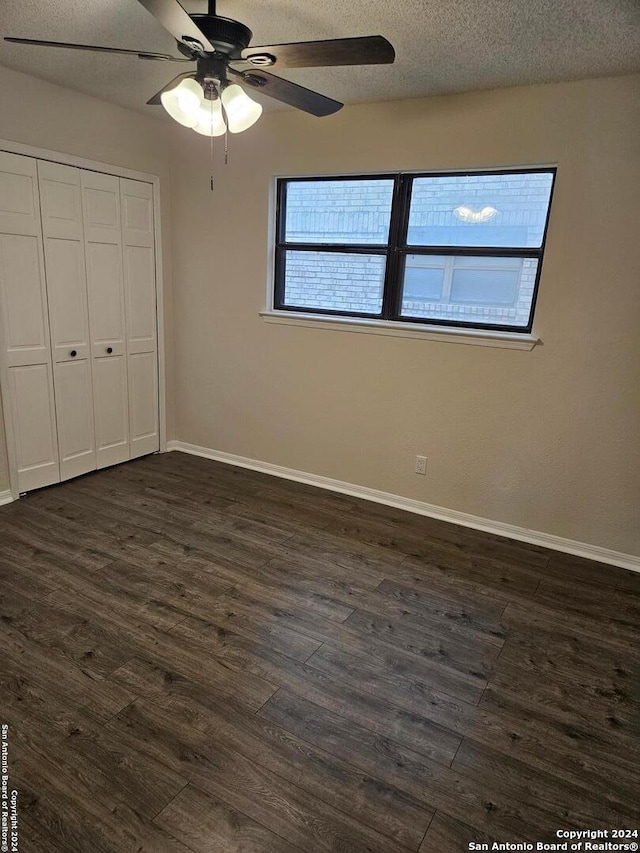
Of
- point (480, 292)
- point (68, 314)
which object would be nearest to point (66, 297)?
point (68, 314)

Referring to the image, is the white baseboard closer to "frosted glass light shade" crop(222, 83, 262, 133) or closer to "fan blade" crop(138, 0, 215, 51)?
"frosted glass light shade" crop(222, 83, 262, 133)

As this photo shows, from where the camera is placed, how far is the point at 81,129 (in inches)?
136

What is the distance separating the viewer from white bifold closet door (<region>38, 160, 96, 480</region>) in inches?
133

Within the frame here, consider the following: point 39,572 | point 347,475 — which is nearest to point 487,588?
point 347,475

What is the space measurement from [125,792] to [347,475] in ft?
8.37

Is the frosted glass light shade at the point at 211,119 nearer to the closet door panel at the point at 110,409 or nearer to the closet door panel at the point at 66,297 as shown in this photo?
the closet door panel at the point at 66,297

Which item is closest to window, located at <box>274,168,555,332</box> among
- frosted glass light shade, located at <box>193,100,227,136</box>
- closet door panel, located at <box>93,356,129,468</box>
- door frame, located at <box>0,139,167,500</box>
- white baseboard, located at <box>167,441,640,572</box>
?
door frame, located at <box>0,139,167,500</box>

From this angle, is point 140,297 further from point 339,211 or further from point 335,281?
point 339,211

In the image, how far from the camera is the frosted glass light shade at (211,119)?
87.0 inches

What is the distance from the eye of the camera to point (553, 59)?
8.14ft

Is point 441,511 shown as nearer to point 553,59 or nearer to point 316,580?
point 316,580

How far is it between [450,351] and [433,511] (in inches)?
42.9

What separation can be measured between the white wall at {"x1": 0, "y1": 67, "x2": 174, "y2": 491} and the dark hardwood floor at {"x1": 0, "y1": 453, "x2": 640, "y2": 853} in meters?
1.55

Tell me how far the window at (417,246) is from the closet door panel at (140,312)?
1.04 metres
